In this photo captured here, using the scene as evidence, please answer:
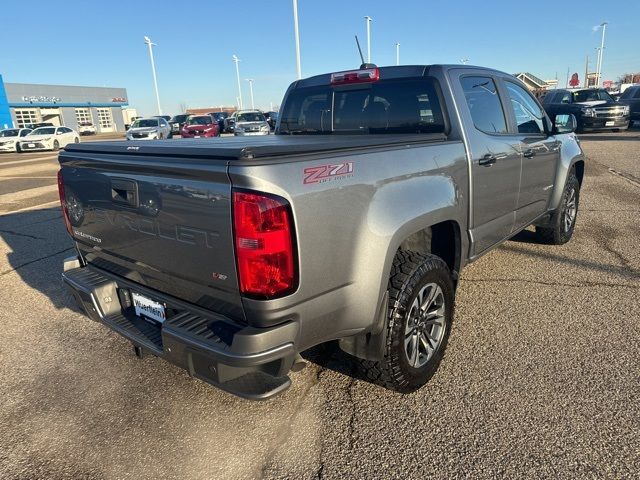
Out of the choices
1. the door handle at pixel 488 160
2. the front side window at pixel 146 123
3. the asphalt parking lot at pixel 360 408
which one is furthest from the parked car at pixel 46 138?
the door handle at pixel 488 160

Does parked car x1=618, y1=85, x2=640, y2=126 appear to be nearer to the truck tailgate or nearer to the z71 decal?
the z71 decal

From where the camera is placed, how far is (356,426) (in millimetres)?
2525

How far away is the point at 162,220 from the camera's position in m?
2.19

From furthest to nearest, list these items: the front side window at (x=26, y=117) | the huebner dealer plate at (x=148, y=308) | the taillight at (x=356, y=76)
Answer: the front side window at (x=26, y=117), the taillight at (x=356, y=76), the huebner dealer plate at (x=148, y=308)

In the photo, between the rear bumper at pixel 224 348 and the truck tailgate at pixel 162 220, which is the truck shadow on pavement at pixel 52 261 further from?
the truck tailgate at pixel 162 220

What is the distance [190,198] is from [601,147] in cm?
1725

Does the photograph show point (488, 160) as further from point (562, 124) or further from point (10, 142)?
point (10, 142)

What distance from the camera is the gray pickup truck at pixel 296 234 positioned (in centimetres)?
194

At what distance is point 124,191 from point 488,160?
7.91 ft

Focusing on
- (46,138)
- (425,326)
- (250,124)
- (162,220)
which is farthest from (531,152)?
(46,138)

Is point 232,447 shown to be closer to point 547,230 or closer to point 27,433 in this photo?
point 27,433

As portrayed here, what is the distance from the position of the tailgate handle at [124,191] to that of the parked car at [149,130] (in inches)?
868

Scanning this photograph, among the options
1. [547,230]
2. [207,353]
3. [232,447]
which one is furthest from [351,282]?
[547,230]

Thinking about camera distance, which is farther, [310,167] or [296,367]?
[296,367]
